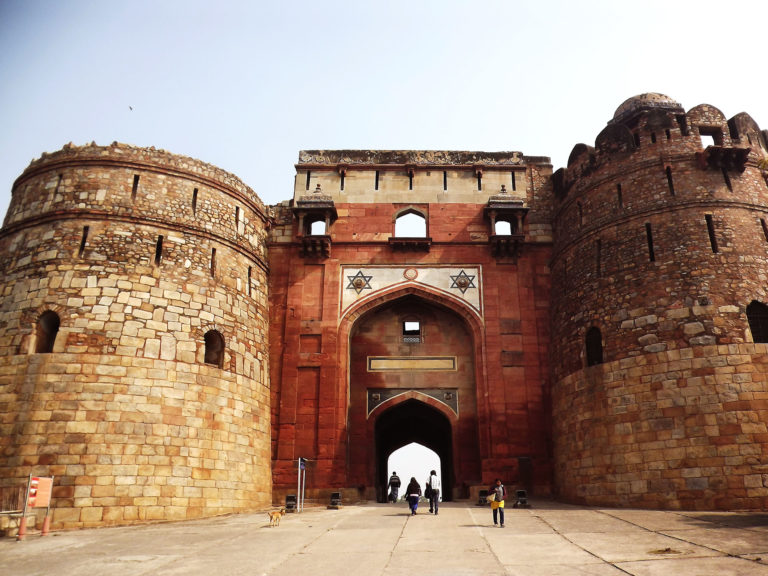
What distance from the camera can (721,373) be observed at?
12.8 metres

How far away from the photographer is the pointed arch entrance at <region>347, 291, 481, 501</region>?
17.5 meters

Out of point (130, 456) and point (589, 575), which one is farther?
point (130, 456)

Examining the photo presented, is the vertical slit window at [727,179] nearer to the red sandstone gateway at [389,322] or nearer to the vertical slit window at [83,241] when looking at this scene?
the red sandstone gateway at [389,322]

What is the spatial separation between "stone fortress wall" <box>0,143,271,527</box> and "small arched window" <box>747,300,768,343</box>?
1187 centimetres

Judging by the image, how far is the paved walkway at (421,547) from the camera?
693 centimetres

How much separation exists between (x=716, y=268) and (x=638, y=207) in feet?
8.33

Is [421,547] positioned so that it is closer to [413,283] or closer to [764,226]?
[413,283]

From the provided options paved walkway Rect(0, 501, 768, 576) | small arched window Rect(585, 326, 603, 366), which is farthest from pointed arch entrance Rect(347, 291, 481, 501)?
paved walkway Rect(0, 501, 768, 576)

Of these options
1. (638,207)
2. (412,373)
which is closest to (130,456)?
(412,373)

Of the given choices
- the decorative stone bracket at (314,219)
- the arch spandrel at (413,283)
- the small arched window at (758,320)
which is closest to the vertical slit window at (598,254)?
the small arched window at (758,320)

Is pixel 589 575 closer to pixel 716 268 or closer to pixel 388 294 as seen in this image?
pixel 716 268

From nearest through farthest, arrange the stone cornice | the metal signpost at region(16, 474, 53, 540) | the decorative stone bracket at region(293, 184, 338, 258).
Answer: the metal signpost at region(16, 474, 53, 540)
the decorative stone bracket at region(293, 184, 338, 258)
the stone cornice

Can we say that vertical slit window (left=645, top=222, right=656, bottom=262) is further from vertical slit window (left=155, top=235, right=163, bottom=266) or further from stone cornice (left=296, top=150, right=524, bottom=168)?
vertical slit window (left=155, top=235, right=163, bottom=266)

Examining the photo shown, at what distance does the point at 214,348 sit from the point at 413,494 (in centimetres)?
607
